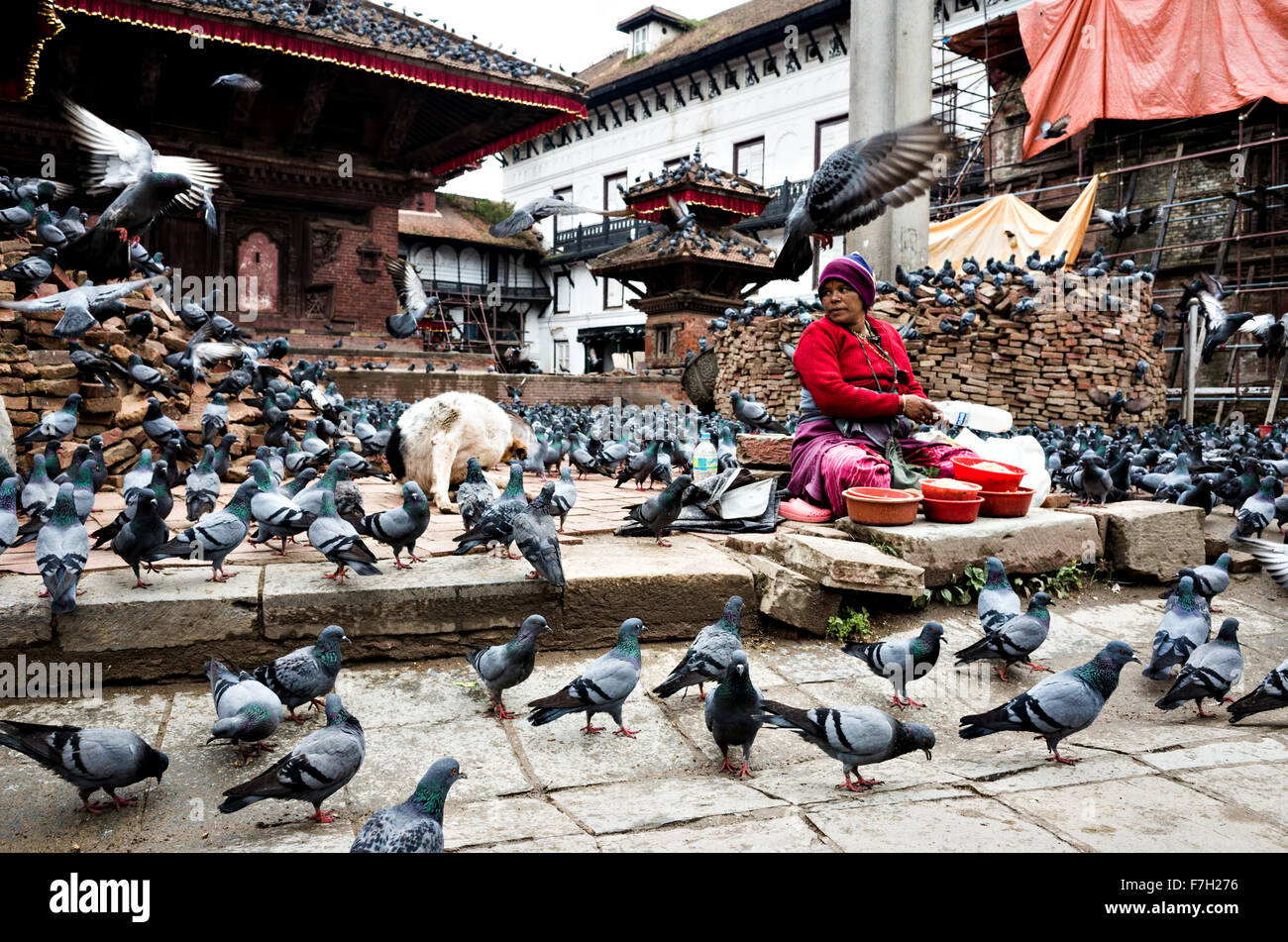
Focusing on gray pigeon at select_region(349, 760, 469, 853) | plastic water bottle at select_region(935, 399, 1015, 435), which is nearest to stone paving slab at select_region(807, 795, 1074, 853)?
gray pigeon at select_region(349, 760, 469, 853)

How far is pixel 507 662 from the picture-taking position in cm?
300

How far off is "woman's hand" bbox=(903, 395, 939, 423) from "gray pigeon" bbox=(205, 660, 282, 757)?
145 inches

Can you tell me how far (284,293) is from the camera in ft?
→ 54.5

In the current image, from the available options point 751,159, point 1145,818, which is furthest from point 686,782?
point 751,159

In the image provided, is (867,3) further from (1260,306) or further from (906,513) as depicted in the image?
(1260,306)

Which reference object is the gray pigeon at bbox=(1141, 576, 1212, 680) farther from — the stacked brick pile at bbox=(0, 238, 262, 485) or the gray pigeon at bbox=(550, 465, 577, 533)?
the stacked brick pile at bbox=(0, 238, 262, 485)

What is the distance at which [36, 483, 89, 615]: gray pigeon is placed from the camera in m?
2.97

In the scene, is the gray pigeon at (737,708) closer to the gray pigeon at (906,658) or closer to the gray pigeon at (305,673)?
the gray pigeon at (906,658)

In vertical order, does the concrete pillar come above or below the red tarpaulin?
below

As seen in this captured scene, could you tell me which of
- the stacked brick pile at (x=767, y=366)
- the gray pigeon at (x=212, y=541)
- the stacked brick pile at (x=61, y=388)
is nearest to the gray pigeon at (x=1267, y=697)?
the gray pigeon at (x=212, y=541)

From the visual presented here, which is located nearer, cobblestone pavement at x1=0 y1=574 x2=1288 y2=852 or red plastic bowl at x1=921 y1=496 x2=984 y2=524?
cobblestone pavement at x1=0 y1=574 x2=1288 y2=852

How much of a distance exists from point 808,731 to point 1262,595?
3.92m

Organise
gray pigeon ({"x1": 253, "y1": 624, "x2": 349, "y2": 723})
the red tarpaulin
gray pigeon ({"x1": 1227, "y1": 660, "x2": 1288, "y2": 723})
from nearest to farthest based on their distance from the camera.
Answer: gray pigeon ({"x1": 253, "y1": 624, "x2": 349, "y2": 723}) < gray pigeon ({"x1": 1227, "y1": 660, "x2": 1288, "y2": 723}) < the red tarpaulin
